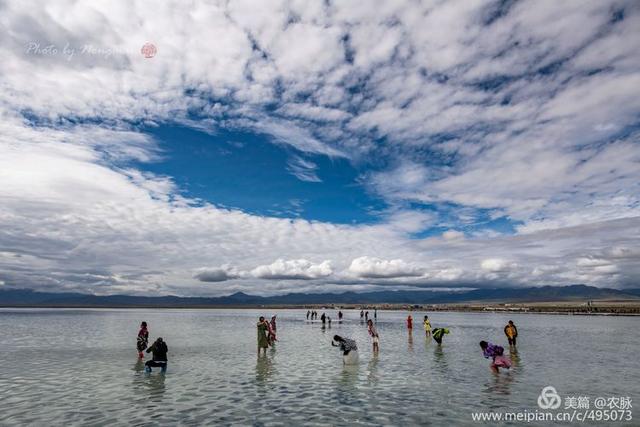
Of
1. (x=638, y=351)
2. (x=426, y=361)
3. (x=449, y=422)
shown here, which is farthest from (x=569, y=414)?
(x=638, y=351)

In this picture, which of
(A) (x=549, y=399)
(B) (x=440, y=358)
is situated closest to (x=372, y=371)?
(B) (x=440, y=358)

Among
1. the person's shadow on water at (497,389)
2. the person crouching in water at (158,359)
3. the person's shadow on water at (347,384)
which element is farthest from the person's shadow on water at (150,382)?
the person's shadow on water at (497,389)

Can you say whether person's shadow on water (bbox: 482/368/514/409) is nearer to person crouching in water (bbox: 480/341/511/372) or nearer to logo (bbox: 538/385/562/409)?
person crouching in water (bbox: 480/341/511/372)

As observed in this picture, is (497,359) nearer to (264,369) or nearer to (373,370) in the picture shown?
(373,370)

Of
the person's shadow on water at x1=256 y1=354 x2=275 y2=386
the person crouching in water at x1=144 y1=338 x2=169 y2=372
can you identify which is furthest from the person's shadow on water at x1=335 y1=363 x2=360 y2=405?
the person crouching in water at x1=144 y1=338 x2=169 y2=372

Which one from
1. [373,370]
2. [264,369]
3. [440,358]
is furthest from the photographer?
[440,358]

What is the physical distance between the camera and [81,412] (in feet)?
45.1

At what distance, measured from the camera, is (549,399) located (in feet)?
51.9

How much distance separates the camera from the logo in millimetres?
14853

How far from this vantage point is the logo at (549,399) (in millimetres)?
14853

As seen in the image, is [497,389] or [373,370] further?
[373,370]

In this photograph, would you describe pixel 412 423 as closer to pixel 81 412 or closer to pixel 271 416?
pixel 271 416

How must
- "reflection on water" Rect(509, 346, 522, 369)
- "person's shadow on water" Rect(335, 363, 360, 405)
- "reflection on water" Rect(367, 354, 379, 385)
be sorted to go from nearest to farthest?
1. "person's shadow on water" Rect(335, 363, 360, 405)
2. "reflection on water" Rect(367, 354, 379, 385)
3. "reflection on water" Rect(509, 346, 522, 369)

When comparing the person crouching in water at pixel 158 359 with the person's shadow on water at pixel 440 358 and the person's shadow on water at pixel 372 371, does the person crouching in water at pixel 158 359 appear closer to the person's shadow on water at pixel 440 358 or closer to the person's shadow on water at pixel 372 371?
the person's shadow on water at pixel 372 371
